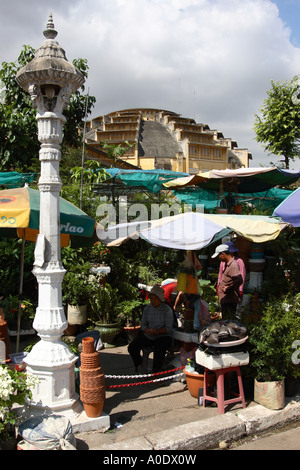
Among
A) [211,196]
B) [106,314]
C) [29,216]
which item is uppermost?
[211,196]

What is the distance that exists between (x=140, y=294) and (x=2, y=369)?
5.65 meters

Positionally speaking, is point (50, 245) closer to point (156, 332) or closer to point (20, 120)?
point (156, 332)

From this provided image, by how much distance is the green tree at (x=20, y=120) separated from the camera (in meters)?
10.3

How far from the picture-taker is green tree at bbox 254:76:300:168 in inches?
642

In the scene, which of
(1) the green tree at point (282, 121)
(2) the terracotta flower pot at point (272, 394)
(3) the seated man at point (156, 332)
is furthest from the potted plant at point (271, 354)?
(1) the green tree at point (282, 121)

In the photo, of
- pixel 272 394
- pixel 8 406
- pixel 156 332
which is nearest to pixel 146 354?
pixel 156 332

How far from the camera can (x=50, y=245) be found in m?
4.51

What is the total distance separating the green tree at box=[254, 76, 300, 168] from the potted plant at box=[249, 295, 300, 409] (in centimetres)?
1289

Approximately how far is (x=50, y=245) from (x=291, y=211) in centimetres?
314

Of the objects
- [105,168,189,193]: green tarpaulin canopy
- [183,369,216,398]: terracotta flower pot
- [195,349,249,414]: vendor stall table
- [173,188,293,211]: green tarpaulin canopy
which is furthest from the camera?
[173,188,293,211]: green tarpaulin canopy

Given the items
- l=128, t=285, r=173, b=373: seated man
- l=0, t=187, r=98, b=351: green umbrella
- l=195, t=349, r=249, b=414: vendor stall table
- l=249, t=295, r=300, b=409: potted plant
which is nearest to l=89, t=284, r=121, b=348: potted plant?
l=128, t=285, r=173, b=373: seated man

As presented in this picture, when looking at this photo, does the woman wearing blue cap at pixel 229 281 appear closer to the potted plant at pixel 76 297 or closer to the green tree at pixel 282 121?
the potted plant at pixel 76 297

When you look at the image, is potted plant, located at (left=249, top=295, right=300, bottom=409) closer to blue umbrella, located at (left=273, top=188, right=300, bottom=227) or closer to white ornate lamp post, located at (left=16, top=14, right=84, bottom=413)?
blue umbrella, located at (left=273, top=188, right=300, bottom=227)
